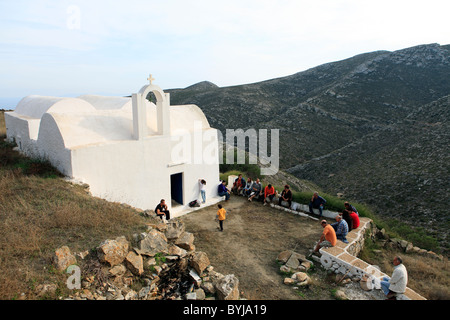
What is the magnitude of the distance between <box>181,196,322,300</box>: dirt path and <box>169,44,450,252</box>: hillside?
7.14 m

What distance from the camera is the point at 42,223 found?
6219mm

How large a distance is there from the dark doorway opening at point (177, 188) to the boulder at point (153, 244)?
16.1ft

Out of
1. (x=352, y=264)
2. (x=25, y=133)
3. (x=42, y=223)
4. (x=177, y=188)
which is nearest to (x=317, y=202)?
(x=352, y=264)

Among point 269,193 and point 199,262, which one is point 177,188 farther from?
point 199,262

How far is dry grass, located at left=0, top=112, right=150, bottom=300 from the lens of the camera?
4.67m

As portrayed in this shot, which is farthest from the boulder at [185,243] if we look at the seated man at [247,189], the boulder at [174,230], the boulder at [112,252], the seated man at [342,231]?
the seated man at [247,189]

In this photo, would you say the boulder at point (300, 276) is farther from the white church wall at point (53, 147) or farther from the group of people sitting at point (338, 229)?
the white church wall at point (53, 147)

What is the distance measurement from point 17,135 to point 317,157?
24140mm

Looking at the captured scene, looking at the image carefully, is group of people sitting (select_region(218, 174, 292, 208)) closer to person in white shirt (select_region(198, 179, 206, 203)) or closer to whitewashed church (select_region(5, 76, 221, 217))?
whitewashed church (select_region(5, 76, 221, 217))

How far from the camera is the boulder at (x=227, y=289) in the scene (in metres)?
5.29

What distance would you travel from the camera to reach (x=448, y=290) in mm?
6637

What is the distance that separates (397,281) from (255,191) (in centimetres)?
699

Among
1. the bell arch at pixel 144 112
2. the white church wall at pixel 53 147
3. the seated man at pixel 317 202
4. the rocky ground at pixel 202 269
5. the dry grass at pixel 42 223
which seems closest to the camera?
the dry grass at pixel 42 223

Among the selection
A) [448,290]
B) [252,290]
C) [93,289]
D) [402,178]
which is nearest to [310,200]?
[448,290]
